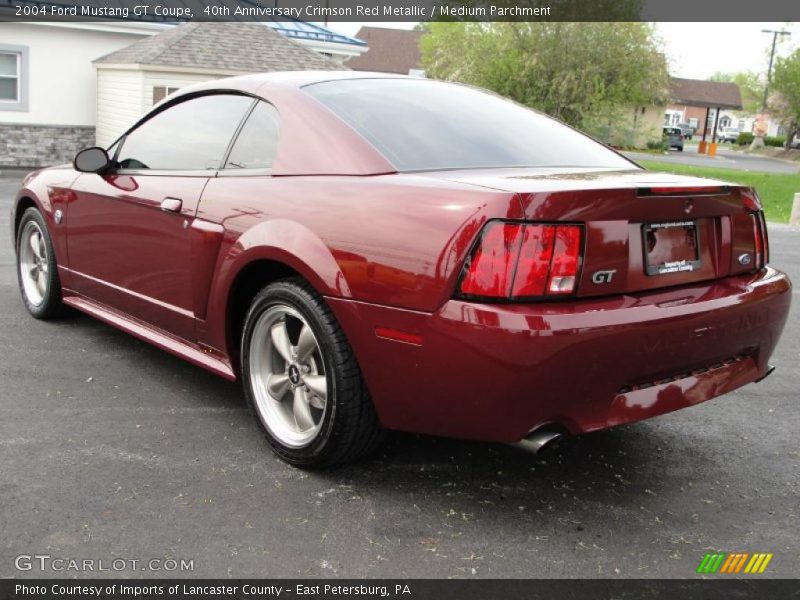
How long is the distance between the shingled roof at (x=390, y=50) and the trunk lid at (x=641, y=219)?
196 feet

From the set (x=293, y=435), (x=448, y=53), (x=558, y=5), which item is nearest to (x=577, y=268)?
(x=293, y=435)

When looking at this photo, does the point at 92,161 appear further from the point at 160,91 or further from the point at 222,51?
the point at 222,51

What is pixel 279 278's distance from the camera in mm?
3484

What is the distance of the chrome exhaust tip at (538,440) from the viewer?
2.82 meters

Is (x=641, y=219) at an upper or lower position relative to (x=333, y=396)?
upper

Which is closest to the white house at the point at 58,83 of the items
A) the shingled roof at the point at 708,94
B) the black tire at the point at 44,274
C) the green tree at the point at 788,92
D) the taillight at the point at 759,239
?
the black tire at the point at 44,274

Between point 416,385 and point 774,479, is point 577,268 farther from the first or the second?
point 774,479

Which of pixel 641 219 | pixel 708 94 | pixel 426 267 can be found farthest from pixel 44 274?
pixel 708 94

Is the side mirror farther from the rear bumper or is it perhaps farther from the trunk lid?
the trunk lid

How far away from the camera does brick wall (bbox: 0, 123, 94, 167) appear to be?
1855 centimetres

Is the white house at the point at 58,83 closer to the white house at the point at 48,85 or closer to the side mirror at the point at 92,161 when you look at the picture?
the white house at the point at 48,85

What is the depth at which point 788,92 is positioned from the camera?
55250 millimetres

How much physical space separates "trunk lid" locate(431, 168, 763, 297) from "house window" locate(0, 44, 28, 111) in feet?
58.4

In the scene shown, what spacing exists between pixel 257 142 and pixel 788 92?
5892 cm
